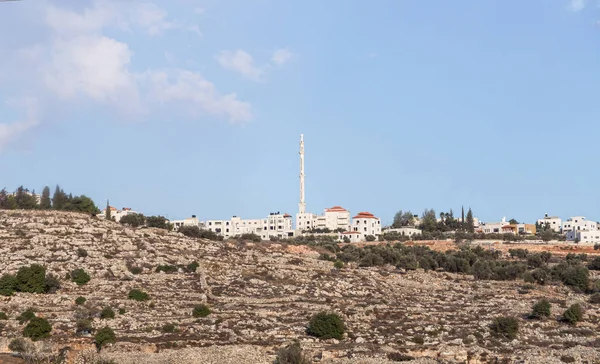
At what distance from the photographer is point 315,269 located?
248 feet

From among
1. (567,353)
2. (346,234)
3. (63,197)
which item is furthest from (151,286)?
(346,234)

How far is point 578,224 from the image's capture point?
581 feet

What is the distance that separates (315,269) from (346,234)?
6594 cm

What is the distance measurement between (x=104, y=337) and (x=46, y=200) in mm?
78386

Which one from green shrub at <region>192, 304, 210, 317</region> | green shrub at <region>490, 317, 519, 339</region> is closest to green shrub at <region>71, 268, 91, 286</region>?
green shrub at <region>192, 304, 210, 317</region>

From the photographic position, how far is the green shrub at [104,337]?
42.2m

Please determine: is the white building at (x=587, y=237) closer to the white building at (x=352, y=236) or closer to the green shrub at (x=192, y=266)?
the white building at (x=352, y=236)

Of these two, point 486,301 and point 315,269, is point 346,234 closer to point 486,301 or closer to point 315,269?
point 315,269

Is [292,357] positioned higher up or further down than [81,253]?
further down

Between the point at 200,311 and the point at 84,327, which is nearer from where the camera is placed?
the point at 84,327

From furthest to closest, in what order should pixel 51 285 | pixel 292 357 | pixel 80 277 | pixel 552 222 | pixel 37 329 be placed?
pixel 552 222, pixel 80 277, pixel 51 285, pixel 37 329, pixel 292 357

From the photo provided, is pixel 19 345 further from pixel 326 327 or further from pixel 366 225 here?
pixel 366 225

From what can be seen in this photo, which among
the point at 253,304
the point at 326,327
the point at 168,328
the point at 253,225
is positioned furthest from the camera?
the point at 253,225

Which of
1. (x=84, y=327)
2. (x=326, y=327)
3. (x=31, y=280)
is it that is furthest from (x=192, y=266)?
(x=326, y=327)
